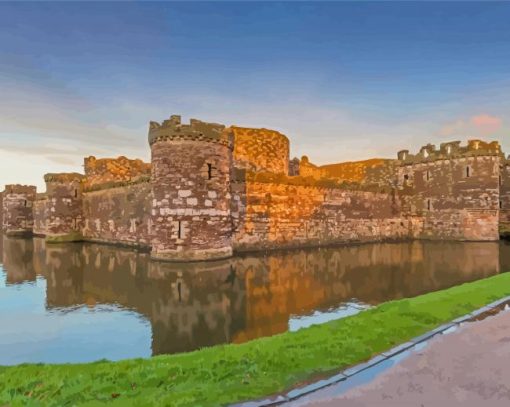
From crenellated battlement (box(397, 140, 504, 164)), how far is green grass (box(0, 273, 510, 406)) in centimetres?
2662

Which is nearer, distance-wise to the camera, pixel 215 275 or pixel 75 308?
pixel 75 308

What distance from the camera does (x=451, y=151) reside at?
29594 millimetres

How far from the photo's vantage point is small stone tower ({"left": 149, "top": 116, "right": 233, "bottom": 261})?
16797mm

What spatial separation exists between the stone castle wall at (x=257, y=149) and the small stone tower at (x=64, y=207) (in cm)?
1423

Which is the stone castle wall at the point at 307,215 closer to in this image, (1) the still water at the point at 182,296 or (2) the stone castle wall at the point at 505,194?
A: (1) the still water at the point at 182,296

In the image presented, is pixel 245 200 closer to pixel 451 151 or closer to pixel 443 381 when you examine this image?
pixel 443 381

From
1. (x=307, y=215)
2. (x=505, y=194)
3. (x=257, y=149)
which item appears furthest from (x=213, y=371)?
(x=505, y=194)

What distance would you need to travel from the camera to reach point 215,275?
44.4 feet

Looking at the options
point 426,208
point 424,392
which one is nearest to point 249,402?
point 424,392

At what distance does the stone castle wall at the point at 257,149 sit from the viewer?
29.7 metres

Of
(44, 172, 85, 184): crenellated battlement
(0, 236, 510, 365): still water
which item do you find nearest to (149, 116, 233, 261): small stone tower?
(0, 236, 510, 365): still water

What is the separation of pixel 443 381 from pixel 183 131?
49.9ft

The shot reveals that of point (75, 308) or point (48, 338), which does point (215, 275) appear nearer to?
point (75, 308)

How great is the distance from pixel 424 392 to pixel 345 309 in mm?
5052
